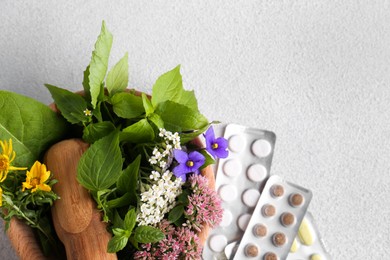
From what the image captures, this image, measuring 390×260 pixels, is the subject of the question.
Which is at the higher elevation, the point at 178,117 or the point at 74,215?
the point at 178,117

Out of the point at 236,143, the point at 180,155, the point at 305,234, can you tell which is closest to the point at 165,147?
the point at 180,155

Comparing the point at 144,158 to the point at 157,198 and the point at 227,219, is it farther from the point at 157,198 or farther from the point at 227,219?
the point at 227,219

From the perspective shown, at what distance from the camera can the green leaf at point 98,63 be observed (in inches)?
26.0

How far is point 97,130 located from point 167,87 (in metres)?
0.11

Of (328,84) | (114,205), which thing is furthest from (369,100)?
(114,205)

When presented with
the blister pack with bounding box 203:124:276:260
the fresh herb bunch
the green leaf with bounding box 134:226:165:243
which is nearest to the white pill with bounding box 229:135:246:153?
the blister pack with bounding box 203:124:276:260

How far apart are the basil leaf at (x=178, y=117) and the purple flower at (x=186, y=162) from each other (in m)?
0.04

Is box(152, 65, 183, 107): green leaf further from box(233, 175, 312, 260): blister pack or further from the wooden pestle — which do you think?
box(233, 175, 312, 260): blister pack

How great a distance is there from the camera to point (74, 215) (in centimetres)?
66

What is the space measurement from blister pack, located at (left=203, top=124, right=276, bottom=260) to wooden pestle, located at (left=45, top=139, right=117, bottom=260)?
12.5 inches

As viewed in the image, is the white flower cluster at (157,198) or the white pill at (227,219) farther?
Answer: the white pill at (227,219)

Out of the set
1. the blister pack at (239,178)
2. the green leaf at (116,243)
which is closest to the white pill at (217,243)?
the blister pack at (239,178)

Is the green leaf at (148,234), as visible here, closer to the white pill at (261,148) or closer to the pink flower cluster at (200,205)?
the pink flower cluster at (200,205)

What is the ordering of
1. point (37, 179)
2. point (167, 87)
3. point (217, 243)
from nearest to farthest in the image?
1. point (37, 179)
2. point (167, 87)
3. point (217, 243)
